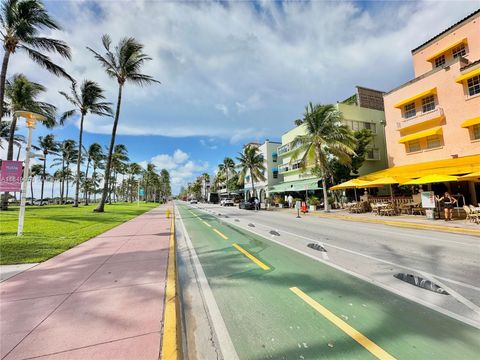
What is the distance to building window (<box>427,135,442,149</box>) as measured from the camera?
2077 cm

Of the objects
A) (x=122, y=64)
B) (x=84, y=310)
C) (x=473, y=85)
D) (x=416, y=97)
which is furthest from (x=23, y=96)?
(x=473, y=85)

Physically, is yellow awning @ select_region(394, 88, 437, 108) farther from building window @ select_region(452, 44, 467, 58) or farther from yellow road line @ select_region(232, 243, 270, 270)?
yellow road line @ select_region(232, 243, 270, 270)

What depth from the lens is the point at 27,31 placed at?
15.0 m

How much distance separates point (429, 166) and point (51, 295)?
82.9ft

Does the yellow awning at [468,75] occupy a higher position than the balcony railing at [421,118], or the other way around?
the yellow awning at [468,75]

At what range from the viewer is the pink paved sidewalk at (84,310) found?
2.70 meters

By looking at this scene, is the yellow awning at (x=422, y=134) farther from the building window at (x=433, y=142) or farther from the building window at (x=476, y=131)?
the building window at (x=476, y=131)

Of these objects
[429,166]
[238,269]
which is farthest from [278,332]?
[429,166]

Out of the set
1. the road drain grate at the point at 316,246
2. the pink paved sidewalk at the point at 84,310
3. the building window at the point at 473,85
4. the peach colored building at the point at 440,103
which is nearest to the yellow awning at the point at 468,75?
the peach colored building at the point at 440,103

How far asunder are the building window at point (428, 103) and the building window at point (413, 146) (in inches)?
121

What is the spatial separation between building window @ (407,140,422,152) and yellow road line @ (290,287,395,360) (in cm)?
2521

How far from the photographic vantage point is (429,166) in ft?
64.8

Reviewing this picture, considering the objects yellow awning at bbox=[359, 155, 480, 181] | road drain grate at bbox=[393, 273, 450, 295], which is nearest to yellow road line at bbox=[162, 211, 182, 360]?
road drain grate at bbox=[393, 273, 450, 295]

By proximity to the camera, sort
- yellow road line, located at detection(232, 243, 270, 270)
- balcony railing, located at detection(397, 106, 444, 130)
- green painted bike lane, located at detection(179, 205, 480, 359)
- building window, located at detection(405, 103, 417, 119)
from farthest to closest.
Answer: building window, located at detection(405, 103, 417, 119), balcony railing, located at detection(397, 106, 444, 130), yellow road line, located at detection(232, 243, 270, 270), green painted bike lane, located at detection(179, 205, 480, 359)
